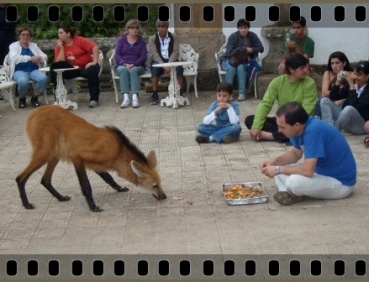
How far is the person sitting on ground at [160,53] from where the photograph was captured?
549 inches

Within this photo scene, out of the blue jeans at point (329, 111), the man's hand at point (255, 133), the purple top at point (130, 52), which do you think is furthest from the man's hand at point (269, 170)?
the purple top at point (130, 52)

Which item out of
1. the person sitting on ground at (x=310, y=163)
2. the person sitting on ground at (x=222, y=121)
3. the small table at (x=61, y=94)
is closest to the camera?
the person sitting on ground at (x=310, y=163)

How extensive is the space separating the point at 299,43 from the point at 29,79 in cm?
478

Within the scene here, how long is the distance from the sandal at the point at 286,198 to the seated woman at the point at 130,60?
6324mm

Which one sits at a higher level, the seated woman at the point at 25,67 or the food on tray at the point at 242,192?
the seated woman at the point at 25,67

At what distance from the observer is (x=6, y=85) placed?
13.5m

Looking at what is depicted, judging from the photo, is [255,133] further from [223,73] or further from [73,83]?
[73,83]

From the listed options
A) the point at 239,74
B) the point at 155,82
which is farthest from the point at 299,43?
the point at 155,82

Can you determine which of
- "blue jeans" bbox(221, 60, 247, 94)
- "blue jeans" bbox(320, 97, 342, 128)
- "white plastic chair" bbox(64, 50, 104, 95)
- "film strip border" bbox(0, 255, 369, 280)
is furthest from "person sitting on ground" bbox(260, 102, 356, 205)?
"white plastic chair" bbox(64, 50, 104, 95)

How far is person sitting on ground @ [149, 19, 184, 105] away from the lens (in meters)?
13.9

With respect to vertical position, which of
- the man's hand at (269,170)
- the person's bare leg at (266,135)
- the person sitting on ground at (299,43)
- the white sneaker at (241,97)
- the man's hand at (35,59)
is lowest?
the person's bare leg at (266,135)

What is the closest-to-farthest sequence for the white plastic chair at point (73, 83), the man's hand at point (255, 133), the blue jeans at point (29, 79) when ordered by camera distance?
the man's hand at point (255, 133) → the blue jeans at point (29, 79) → the white plastic chair at point (73, 83)

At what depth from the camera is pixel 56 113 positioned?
7.85m

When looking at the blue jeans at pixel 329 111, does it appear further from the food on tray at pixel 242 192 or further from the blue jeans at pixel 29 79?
the blue jeans at pixel 29 79
